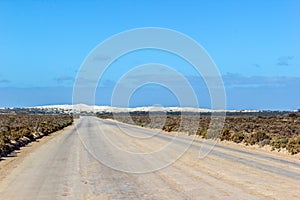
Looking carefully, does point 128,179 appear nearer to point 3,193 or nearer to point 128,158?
point 3,193

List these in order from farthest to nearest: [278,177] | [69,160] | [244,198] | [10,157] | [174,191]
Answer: [10,157] < [69,160] < [278,177] < [174,191] < [244,198]

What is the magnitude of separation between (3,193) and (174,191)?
4304mm

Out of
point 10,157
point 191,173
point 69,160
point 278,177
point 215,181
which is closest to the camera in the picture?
point 215,181

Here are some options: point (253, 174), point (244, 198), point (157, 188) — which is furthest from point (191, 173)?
point (244, 198)

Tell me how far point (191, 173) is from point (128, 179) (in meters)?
2.27

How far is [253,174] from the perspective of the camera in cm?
1555

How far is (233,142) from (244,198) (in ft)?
76.4

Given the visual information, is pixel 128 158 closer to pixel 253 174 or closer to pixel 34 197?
pixel 253 174

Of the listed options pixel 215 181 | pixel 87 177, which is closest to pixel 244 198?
pixel 215 181

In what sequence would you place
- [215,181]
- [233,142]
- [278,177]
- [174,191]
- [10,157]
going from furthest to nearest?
[233,142] < [10,157] < [278,177] < [215,181] < [174,191]

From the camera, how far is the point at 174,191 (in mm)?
12258

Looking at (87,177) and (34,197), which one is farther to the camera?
Result: (87,177)

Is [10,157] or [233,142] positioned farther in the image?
[233,142]

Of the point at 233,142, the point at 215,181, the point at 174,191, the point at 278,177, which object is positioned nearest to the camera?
the point at 174,191
